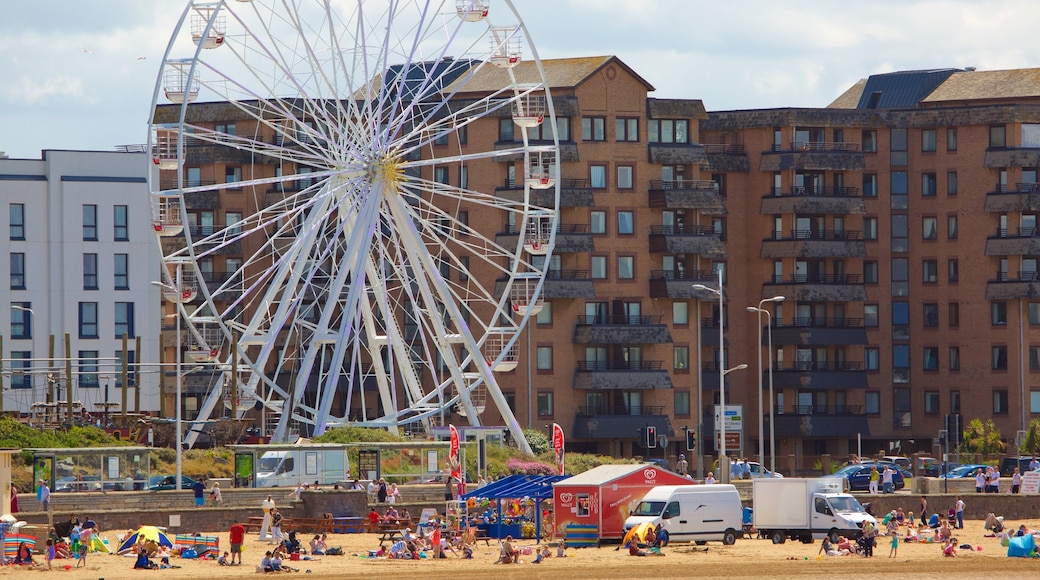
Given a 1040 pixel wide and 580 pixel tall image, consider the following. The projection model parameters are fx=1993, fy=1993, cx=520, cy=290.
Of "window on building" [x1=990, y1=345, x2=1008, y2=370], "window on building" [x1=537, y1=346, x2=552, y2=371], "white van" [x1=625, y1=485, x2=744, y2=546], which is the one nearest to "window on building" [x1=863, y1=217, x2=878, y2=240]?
"window on building" [x1=990, y1=345, x2=1008, y2=370]

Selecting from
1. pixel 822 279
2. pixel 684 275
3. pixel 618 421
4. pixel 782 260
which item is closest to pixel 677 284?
pixel 684 275

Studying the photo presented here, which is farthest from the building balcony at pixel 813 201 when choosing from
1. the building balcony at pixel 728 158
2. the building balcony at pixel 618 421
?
the building balcony at pixel 618 421

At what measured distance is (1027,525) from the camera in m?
73.4

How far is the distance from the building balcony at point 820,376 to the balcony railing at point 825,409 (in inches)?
41.6

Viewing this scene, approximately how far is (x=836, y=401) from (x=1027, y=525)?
46.2m

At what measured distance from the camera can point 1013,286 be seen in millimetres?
118125

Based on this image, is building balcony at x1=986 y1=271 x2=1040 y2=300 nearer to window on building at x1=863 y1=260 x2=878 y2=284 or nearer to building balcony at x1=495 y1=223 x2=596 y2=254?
window on building at x1=863 y1=260 x2=878 y2=284

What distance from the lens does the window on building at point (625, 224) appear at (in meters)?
115

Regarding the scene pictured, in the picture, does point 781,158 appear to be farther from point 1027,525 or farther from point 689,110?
point 1027,525

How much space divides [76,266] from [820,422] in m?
44.0

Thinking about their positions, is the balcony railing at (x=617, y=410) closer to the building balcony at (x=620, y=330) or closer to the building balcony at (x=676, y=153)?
the building balcony at (x=620, y=330)

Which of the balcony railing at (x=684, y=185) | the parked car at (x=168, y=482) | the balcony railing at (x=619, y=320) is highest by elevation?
the balcony railing at (x=684, y=185)

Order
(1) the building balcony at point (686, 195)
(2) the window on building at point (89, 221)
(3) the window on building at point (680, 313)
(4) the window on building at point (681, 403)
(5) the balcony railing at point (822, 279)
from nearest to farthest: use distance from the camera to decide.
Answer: (2) the window on building at point (89, 221)
(1) the building balcony at point (686, 195)
(4) the window on building at point (681, 403)
(3) the window on building at point (680, 313)
(5) the balcony railing at point (822, 279)

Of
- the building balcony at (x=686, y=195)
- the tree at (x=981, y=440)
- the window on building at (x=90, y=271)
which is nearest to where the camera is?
the window on building at (x=90, y=271)
